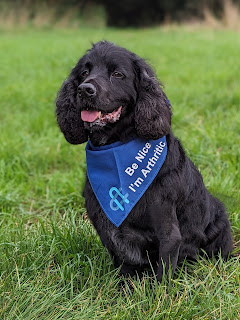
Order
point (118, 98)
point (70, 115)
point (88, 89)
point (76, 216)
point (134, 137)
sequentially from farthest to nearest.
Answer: point (76, 216) < point (70, 115) < point (134, 137) < point (118, 98) < point (88, 89)

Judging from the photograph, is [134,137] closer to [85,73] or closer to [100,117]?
[100,117]

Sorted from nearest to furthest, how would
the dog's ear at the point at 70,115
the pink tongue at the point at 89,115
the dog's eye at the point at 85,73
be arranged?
the pink tongue at the point at 89,115
the dog's eye at the point at 85,73
the dog's ear at the point at 70,115

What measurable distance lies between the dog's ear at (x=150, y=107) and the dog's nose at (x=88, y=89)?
0.30 m

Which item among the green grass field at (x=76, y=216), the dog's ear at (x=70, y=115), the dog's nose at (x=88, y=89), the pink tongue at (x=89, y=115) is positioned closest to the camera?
the green grass field at (x=76, y=216)

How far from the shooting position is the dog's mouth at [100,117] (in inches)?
95.6

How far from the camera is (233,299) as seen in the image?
2.26 meters

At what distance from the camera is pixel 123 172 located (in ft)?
8.25

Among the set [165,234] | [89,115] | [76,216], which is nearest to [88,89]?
[89,115]

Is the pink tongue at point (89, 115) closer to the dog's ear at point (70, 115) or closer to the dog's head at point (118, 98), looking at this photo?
the dog's head at point (118, 98)

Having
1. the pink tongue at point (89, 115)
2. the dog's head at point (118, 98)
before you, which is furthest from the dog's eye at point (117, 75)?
the pink tongue at point (89, 115)

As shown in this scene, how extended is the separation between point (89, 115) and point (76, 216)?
119 centimetres

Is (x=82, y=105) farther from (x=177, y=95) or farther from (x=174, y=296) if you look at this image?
(x=177, y=95)

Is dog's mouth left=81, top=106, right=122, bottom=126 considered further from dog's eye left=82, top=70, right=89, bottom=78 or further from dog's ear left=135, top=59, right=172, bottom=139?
dog's eye left=82, top=70, right=89, bottom=78

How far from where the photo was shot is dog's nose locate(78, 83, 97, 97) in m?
2.32
